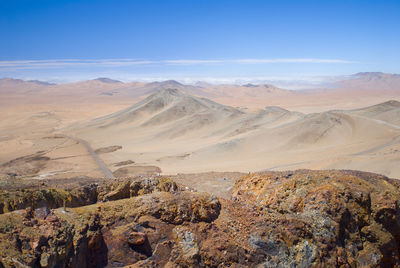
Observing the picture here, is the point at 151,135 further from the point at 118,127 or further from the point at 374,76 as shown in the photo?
the point at 374,76

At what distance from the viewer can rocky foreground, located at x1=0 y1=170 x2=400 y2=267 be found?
3840mm

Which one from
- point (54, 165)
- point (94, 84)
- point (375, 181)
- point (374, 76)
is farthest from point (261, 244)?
point (374, 76)

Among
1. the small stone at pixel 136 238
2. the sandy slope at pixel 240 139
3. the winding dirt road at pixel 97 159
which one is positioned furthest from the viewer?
the sandy slope at pixel 240 139

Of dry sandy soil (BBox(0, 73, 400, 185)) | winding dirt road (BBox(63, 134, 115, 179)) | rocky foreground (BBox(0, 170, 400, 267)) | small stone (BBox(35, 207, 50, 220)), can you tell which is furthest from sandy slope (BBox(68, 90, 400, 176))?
small stone (BBox(35, 207, 50, 220))

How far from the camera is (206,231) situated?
15.1 ft

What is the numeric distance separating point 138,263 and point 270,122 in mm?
36938

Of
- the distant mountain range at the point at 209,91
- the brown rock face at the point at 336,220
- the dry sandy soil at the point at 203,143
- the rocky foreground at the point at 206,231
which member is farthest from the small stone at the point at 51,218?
the distant mountain range at the point at 209,91

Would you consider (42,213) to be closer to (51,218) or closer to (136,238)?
(51,218)

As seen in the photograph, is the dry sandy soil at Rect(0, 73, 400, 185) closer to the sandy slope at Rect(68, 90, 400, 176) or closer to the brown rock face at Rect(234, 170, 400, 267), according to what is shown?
the sandy slope at Rect(68, 90, 400, 176)

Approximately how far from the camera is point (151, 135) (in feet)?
124

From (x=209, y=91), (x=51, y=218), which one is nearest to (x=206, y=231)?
(x=51, y=218)

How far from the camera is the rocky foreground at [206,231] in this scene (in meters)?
3.84

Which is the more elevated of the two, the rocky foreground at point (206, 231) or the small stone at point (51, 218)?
the small stone at point (51, 218)

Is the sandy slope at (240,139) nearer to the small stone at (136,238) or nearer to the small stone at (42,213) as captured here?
the small stone at (136,238)
